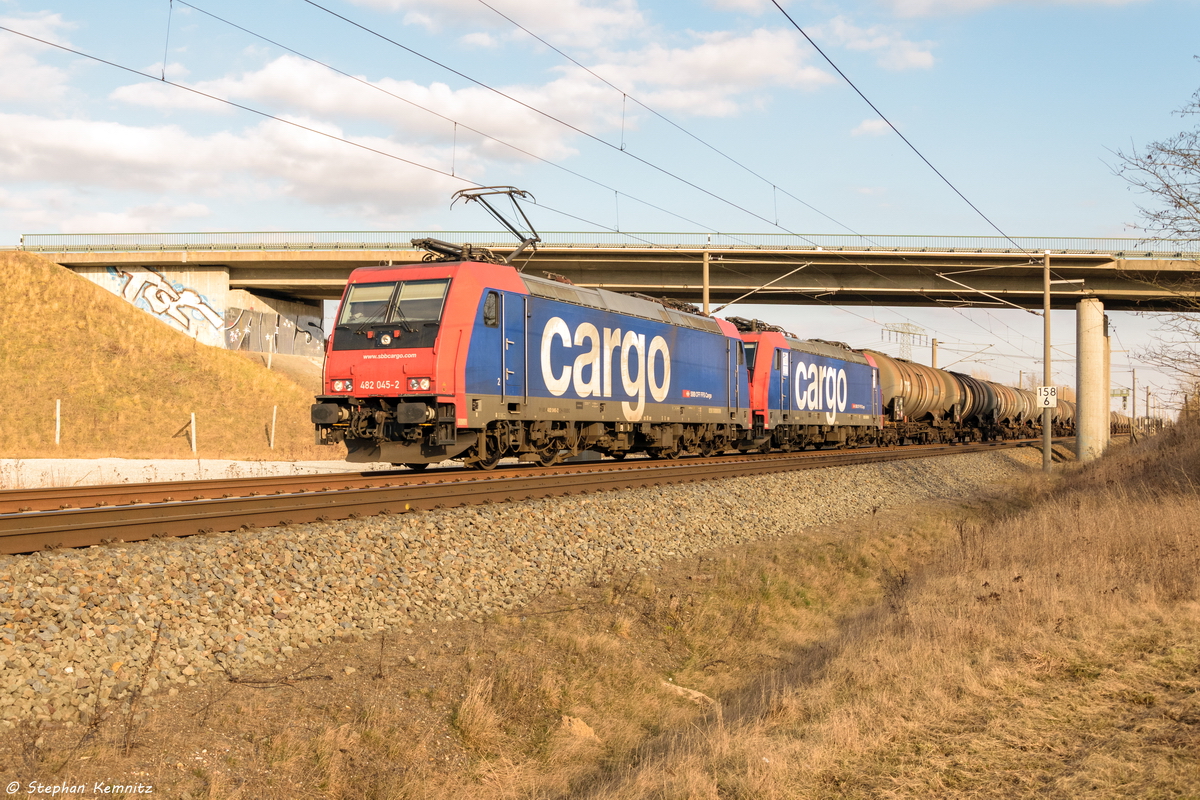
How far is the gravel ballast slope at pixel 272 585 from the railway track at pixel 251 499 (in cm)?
46

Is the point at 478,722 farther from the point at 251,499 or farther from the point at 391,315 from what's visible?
the point at 391,315

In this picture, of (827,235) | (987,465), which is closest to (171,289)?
(827,235)

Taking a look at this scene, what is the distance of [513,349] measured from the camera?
16.1 m

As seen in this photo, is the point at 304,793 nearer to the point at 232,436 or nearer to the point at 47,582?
the point at 47,582

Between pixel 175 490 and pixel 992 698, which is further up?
pixel 175 490

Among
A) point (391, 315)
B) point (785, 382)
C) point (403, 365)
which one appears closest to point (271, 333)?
point (785, 382)

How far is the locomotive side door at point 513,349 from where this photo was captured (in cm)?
1584

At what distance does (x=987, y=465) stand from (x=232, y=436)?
27.1 m

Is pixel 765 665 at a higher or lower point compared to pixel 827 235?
lower

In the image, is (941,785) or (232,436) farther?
(232,436)

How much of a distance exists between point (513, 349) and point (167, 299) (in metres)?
36.5

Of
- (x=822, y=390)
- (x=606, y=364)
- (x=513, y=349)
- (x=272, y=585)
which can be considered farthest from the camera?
(x=822, y=390)

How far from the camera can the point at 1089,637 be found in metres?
7.69

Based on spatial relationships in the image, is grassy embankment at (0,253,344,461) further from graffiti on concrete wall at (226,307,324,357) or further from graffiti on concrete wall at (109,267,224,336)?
graffiti on concrete wall at (226,307,324,357)
